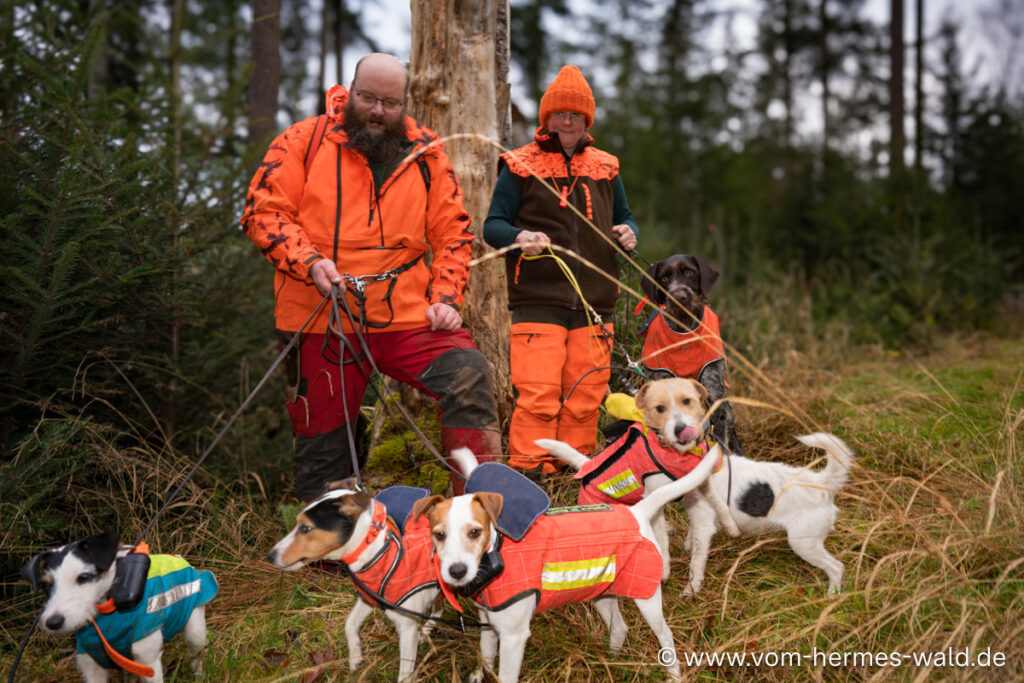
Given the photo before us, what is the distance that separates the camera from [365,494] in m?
2.56

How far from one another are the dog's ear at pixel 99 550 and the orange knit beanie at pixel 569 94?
3024 mm

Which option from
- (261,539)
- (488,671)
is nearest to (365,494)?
(488,671)

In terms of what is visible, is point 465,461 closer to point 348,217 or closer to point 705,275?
point 348,217

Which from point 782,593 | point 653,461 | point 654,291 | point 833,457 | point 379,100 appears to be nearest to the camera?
point 833,457

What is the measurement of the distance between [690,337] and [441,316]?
152 cm

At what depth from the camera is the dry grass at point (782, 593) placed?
96.7 inches

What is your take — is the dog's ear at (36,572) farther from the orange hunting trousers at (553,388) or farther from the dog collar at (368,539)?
the orange hunting trousers at (553,388)

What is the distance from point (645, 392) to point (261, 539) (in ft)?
8.11

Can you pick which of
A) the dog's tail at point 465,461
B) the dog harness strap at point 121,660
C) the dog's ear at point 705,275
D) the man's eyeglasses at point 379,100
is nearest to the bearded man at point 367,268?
the man's eyeglasses at point 379,100

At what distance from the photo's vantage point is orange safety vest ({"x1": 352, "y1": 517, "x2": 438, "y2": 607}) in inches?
101

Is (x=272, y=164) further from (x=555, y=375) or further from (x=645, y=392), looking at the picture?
(x=645, y=392)

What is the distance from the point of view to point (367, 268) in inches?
139

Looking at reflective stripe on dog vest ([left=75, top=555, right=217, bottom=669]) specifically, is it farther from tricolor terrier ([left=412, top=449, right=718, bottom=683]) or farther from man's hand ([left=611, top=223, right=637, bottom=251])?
man's hand ([left=611, top=223, right=637, bottom=251])

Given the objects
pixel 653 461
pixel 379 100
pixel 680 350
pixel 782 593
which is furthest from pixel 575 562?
pixel 379 100
